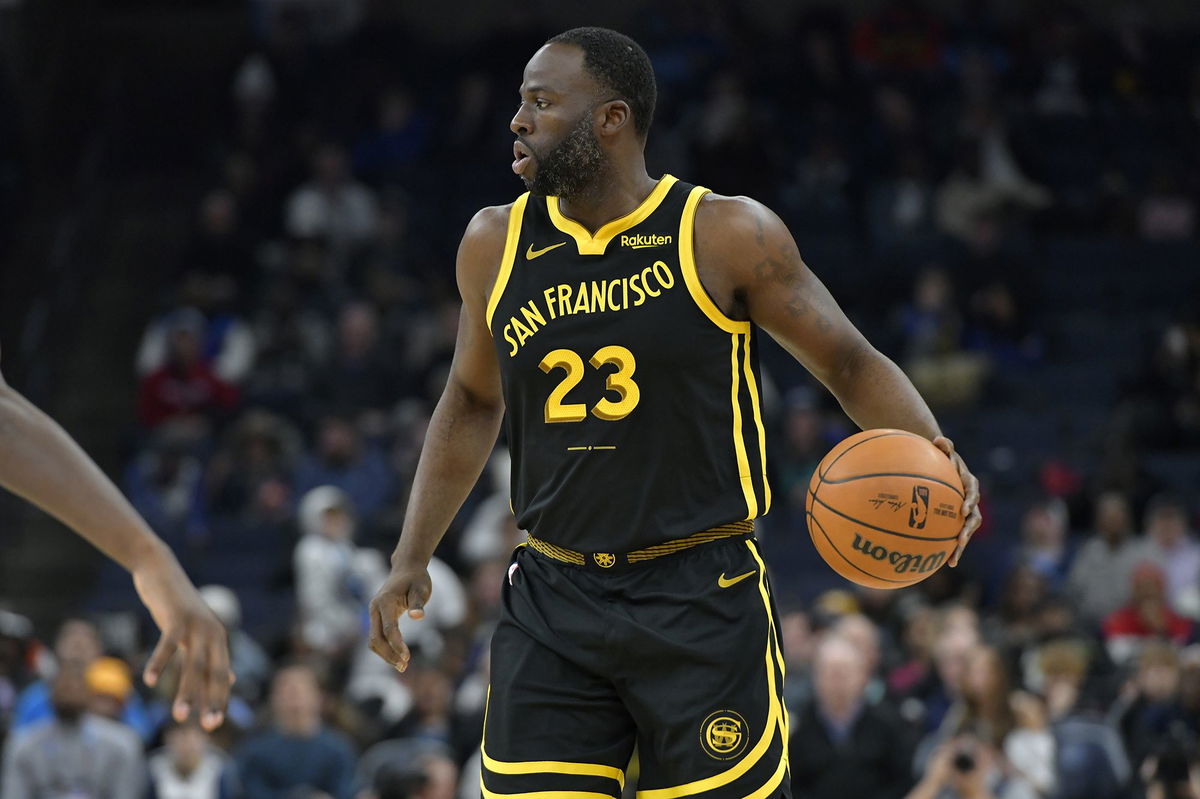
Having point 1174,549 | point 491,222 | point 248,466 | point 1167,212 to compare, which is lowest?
point 1174,549

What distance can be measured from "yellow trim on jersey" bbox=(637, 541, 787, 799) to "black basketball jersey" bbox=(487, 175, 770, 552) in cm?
26

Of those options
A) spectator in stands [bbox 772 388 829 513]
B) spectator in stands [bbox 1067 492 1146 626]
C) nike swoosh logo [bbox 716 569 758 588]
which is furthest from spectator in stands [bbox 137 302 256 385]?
nike swoosh logo [bbox 716 569 758 588]

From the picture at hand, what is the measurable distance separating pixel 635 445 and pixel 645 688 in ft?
1.90

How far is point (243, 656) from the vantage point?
37.8 feet

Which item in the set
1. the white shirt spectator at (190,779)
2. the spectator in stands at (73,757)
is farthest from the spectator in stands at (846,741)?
the spectator in stands at (73,757)

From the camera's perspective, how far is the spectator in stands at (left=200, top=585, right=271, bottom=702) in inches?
436

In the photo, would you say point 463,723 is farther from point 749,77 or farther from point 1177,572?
point 749,77

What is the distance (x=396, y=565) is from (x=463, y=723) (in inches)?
195

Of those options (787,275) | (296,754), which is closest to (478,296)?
(787,275)

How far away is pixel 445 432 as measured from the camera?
485 cm

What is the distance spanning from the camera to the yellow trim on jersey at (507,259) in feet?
14.9

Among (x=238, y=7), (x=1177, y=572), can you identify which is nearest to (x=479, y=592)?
(x=1177, y=572)

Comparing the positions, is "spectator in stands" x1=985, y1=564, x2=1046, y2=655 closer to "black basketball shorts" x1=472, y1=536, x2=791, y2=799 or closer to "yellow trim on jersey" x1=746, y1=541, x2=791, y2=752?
"yellow trim on jersey" x1=746, y1=541, x2=791, y2=752

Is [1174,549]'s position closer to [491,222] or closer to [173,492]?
[173,492]
